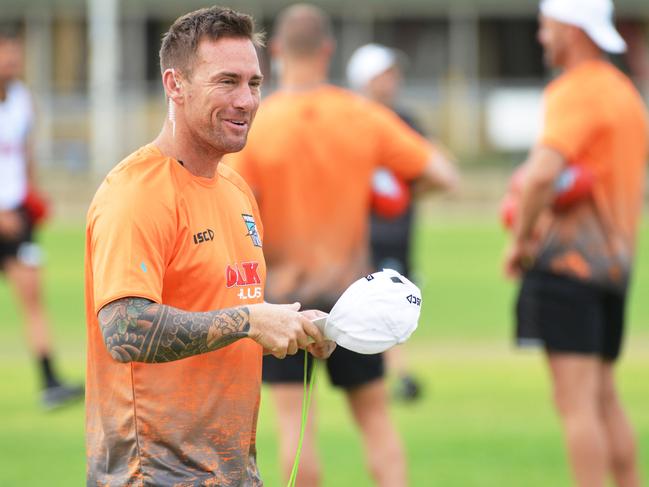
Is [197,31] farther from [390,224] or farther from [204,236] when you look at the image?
[390,224]

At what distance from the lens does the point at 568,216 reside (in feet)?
21.6

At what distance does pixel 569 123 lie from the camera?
6.36m

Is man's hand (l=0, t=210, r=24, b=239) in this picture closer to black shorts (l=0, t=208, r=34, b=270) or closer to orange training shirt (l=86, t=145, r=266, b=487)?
black shorts (l=0, t=208, r=34, b=270)

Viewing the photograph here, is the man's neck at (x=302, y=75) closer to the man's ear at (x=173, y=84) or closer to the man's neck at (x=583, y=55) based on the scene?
the man's neck at (x=583, y=55)

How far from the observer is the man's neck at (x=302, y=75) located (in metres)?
6.65

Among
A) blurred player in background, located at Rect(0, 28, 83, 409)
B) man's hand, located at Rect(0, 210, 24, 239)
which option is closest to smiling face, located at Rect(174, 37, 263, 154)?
blurred player in background, located at Rect(0, 28, 83, 409)

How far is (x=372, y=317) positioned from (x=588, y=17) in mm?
3402

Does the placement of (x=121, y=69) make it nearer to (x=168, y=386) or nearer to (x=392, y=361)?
(x=392, y=361)

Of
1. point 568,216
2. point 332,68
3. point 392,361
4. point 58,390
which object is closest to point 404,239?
point 392,361

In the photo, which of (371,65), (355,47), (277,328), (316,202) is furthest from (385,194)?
(355,47)

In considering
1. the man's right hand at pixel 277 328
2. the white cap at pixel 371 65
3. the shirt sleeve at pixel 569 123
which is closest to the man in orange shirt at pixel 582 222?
the shirt sleeve at pixel 569 123

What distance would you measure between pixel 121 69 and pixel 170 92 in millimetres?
35349

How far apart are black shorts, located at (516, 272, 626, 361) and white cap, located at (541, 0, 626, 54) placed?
1.28 meters

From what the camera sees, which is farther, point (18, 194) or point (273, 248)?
point (18, 194)
